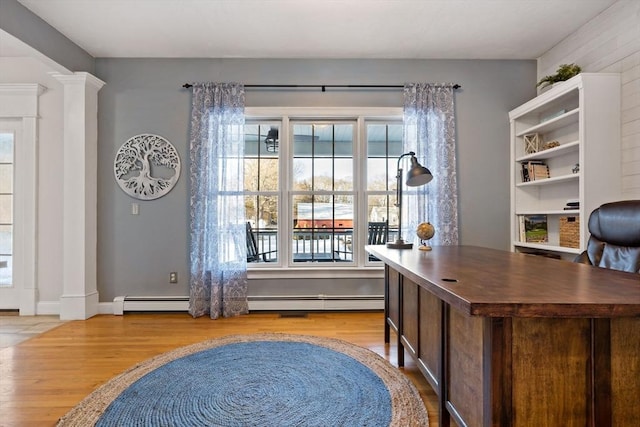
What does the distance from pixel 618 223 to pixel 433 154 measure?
5.90 feet

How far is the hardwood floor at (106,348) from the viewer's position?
1.84 m

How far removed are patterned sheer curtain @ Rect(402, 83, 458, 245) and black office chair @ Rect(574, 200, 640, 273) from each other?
1.40 m

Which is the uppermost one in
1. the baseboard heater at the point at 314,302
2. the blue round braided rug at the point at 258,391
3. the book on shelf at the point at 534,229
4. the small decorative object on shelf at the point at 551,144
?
the small decorative object on shelf at the point at 551,144

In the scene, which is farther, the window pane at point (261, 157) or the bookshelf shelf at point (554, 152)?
the window pane at point (261, 157)

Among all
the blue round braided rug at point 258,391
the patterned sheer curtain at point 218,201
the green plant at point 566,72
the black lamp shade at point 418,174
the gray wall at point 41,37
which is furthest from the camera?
the patterned sheer curtain at point 218,201

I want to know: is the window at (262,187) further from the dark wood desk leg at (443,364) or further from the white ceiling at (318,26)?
the dark wood desk leg at (443,364)

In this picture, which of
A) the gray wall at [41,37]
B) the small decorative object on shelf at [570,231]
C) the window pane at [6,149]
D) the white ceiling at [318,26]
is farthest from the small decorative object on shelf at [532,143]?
the window pane at [6,149]

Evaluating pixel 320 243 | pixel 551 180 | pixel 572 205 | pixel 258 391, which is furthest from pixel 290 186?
pixel 572 205

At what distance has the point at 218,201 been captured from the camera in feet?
Answer: 11.2

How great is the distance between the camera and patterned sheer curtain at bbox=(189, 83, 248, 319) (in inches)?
133

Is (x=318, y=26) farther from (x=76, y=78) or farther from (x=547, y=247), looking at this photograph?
(x=547, y=247)

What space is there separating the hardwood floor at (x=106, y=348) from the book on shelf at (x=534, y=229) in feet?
5.88

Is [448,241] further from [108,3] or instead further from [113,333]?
[108,3]

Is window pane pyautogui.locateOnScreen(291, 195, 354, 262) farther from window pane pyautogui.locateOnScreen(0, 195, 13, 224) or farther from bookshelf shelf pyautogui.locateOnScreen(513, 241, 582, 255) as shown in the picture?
window pane pyautogui.locateOnScreen(0, 195, 13, 224)
